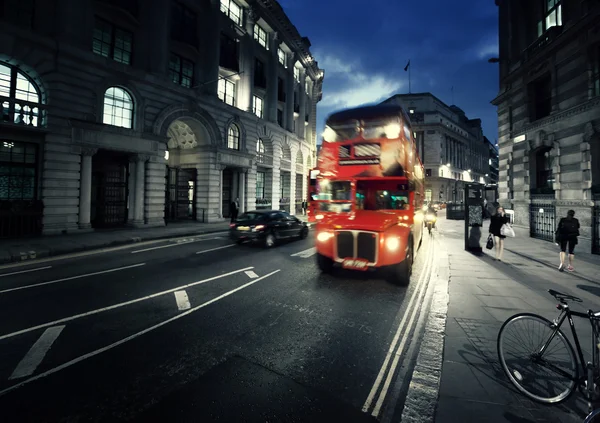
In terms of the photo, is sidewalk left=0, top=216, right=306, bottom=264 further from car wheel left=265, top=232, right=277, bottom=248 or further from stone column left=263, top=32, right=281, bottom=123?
stone column left=263, top=32, right=281, bottom=123

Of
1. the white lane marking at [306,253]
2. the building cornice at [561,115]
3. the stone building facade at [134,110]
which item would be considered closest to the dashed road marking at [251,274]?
the white lane marking at [306,253]

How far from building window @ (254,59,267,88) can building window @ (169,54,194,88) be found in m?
7.86

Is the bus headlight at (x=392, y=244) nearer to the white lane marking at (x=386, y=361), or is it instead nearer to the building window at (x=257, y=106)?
the white lane marking at (x=386, y=361)

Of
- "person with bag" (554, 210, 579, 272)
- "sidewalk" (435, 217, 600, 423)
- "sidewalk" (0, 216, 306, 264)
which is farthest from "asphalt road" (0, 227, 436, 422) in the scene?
"person with bag" (554, 210, 579, 272)

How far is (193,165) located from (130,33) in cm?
939

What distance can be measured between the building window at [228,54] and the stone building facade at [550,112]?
20620mm

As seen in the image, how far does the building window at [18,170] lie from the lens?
1352 centimetres

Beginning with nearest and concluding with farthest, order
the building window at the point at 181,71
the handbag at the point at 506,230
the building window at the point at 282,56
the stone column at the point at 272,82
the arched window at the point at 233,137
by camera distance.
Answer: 1. the handbag at the point at 506,230
2. the building window at the point at 181,71
3. the arched window at the point at 233,137
4. the stone column at the point at 272,82
5. the building window at the point at 282,56

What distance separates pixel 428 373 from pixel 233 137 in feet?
81.2

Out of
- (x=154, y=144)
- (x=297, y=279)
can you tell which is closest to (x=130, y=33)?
(x=154, y=144)

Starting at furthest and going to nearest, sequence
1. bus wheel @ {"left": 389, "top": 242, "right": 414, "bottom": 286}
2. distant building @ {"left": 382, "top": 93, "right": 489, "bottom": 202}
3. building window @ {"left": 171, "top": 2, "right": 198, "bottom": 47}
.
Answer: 1. distant building @ {"left": 382, "top": 93, "right": 489, "bottom": 202}
2. building window @ {"left": 171, "top": 2, "right": 198, "bottom": 47}
3. bus wheel @ {"left": 389, "top": 242, "right": 414, "bottom": 286}

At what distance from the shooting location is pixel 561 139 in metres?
13.9

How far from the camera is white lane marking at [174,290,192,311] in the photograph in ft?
18.2

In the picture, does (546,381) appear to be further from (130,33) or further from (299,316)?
(130,33)
